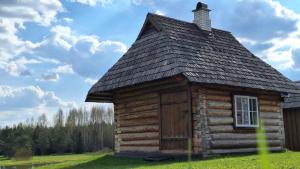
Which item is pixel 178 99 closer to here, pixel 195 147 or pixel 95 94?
pixel 195 147

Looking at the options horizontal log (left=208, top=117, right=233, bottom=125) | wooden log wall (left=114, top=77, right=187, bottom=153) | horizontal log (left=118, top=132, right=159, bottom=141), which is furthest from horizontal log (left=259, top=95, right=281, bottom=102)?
horizontal log (left=118, top=132, right=159, bottom=141)

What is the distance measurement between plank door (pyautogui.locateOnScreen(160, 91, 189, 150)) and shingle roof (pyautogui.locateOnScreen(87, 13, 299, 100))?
104cm

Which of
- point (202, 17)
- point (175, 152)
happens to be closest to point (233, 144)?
point (175, 152)

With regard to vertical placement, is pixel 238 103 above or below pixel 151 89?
below

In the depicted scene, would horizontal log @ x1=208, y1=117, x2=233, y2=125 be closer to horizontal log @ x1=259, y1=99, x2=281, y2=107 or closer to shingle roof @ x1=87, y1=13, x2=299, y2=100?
shingle roof @ x1=87, y1=13, x2=299, y2=100

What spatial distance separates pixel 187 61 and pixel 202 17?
5050mm

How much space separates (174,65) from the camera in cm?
1360

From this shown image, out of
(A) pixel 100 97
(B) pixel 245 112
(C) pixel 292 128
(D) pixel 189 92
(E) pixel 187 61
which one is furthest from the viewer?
(C) pixel 292 128

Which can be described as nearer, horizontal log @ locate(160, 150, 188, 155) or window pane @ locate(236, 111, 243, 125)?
horizontal log @ locate(160, 150, 188, 155)

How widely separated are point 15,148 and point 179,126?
4537 centimetres

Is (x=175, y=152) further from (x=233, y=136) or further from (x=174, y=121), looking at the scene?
(x=233, y=136)

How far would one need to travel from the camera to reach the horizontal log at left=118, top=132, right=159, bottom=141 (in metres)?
15.0

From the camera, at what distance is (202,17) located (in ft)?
60.8

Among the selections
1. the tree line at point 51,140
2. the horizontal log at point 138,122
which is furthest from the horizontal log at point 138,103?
the tree line at point 51,140
